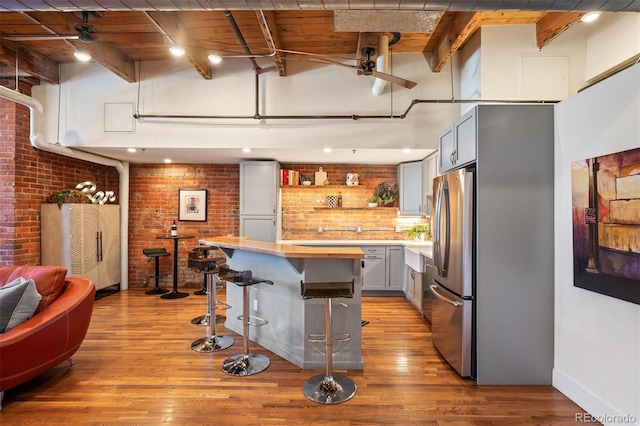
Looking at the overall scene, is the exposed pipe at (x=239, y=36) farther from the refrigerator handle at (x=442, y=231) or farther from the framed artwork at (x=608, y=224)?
the framed artwork at (x=608, y=224)

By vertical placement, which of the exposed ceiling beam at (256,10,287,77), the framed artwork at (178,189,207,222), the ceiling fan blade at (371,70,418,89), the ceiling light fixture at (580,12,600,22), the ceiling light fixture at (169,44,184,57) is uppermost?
the exposed ceiling beam at (256,10,287,77)

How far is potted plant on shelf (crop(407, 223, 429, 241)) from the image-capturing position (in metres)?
5.02

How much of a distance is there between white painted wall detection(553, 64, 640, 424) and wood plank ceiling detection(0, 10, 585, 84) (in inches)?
54.5

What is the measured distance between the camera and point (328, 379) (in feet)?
7.83

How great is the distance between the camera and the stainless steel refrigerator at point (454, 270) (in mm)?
2523

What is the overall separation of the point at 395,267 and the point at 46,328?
13.9 feet

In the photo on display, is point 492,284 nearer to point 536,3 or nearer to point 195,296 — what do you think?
point 536,3

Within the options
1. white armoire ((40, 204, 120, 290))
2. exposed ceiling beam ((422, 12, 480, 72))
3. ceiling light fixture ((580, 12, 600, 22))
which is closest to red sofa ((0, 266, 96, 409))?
white armoire ((40, 204, 120, 290))

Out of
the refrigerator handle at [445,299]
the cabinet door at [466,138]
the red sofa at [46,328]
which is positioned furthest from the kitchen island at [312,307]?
the red sofa at [46,328]

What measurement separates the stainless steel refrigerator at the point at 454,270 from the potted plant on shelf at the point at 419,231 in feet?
6.55

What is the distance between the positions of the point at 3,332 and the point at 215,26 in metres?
3.49

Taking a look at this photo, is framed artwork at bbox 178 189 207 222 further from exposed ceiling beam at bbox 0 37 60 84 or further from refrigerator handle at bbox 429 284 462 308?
refrigerator handle at bbox 429 284 462 308

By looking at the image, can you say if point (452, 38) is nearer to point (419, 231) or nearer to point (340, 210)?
point (419, 231)

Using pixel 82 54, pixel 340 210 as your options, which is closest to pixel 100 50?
pixel 82 54
